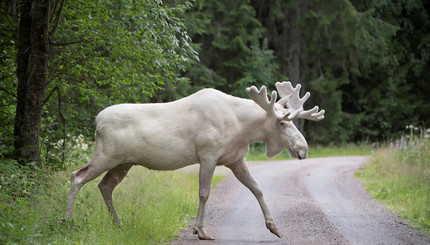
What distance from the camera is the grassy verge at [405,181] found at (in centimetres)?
874

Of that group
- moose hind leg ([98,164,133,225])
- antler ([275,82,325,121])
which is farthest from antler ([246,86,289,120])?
moose hind leg ([98,164,133,225])

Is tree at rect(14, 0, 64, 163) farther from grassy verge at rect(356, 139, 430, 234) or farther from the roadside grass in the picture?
the roadside grass

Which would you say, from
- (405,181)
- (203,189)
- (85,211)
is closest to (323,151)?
(405,181)

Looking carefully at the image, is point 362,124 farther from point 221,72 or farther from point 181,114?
point 181,114

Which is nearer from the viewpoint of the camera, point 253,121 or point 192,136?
point 192,136

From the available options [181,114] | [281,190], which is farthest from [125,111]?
[281,190]

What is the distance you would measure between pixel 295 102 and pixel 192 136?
163 centimetres

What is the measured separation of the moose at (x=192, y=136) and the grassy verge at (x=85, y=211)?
346mm

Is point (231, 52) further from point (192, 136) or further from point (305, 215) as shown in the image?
point (192, 136)

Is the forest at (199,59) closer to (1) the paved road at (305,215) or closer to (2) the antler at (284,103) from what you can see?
(2) the antler at (284,103)

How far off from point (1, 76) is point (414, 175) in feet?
28.7

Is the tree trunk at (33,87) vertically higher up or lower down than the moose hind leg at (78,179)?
higher up

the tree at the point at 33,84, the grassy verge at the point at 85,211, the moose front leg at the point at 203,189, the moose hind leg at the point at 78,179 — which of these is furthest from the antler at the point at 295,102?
the tree at the point at 33,84

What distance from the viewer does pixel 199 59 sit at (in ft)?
46.7
